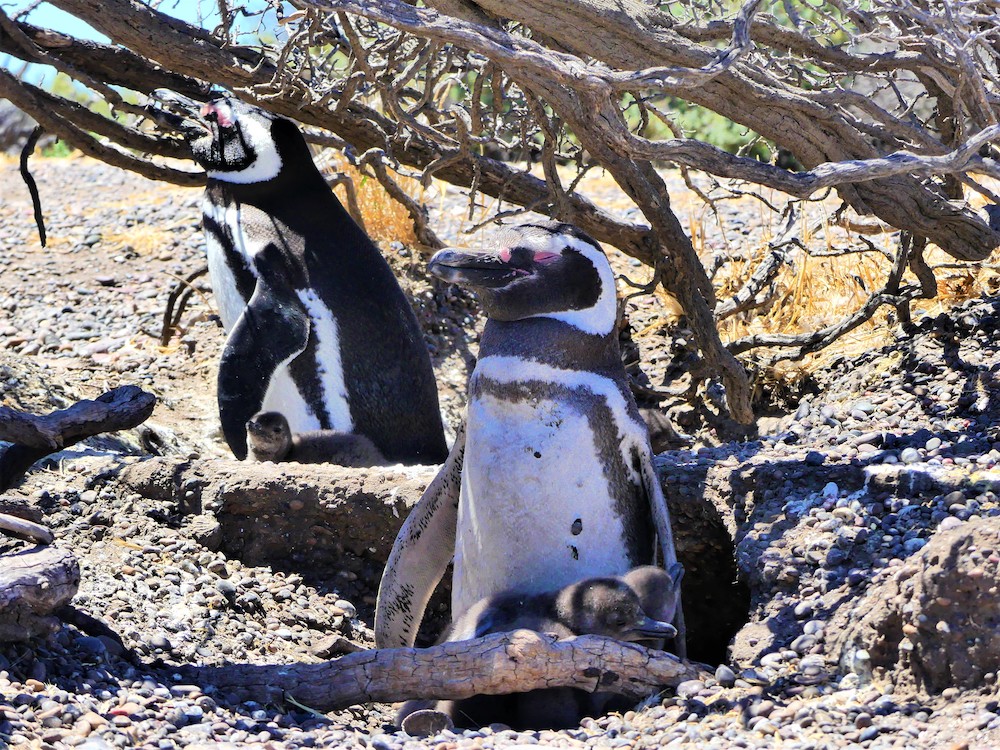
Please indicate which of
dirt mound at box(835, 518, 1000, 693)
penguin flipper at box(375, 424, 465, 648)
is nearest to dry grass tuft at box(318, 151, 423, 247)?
penguin flipper at box(375, 424, 465, 648)

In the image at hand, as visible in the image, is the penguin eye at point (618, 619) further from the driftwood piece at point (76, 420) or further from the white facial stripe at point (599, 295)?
the driftwood piece at point (76, 420)

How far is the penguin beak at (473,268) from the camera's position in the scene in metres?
3.29

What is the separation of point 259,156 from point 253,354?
95 centimetres

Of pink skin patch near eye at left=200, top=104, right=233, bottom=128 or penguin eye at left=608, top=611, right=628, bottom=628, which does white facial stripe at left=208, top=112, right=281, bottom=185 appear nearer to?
pink skin patch near eye at left=200, top=104, right=233, bottom=128

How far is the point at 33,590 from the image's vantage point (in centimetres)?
262

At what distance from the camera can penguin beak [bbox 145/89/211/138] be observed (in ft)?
18.4

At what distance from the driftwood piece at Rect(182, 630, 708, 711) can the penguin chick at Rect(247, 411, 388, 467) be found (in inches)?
78.0

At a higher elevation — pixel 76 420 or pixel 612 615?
pixel 76 420

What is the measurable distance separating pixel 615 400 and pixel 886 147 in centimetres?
167

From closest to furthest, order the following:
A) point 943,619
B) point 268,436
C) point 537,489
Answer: point 943,619
point 537,489
point 268,436

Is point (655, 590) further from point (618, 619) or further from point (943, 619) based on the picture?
point (943, 619)

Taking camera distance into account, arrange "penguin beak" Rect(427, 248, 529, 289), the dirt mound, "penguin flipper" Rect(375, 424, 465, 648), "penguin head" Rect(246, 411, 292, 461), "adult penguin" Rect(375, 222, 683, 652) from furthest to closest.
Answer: "penguin head" Rect(246, 411, 292, 461)
"penguin flipper" Rect(375, 424, 465, 648)
"adult penguin" Rect(375, 222, 683, 652)
"penguin beak" Rect(427, 248, 529, 289)
the dirt mound

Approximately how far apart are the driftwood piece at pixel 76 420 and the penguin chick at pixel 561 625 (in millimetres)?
1042

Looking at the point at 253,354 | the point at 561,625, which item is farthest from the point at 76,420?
the point at 253,354
